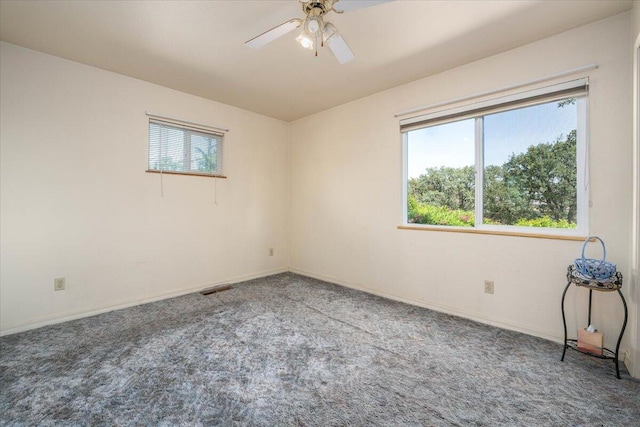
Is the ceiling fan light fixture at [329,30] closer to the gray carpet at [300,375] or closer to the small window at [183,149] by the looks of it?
the gray carpet at [300,375]

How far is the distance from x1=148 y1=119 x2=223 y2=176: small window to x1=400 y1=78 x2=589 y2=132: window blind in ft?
8.27

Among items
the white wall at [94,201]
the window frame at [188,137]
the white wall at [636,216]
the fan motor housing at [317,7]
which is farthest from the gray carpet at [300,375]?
the fan motor housing at [317,7]

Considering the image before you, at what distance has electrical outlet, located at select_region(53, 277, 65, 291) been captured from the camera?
8.55ft

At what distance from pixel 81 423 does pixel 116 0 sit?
8.56 ft

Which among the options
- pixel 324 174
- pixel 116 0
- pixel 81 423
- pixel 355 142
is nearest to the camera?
pixel 81 423

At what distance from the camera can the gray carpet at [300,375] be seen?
1.46 metres

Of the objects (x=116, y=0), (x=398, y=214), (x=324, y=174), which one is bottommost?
(x=398, y=214)


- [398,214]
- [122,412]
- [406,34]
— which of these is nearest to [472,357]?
[398,214]

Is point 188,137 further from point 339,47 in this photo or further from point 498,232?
point 498,232

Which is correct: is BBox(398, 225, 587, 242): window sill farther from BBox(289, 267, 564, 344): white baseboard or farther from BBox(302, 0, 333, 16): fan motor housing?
BBox(302, 0, 333, 16): fan motor housing

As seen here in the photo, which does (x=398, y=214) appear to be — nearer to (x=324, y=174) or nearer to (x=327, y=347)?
(x=324, y=174)

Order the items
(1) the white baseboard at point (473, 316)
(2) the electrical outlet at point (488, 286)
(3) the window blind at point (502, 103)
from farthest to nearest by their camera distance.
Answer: (2) the electrical outlet at point (488, 286) → (1) the white baseboard at point (473, 316) → (3) the window blind at point (502, 103)

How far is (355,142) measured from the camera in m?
3.72

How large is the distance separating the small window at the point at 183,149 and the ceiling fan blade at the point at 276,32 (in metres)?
1.95
